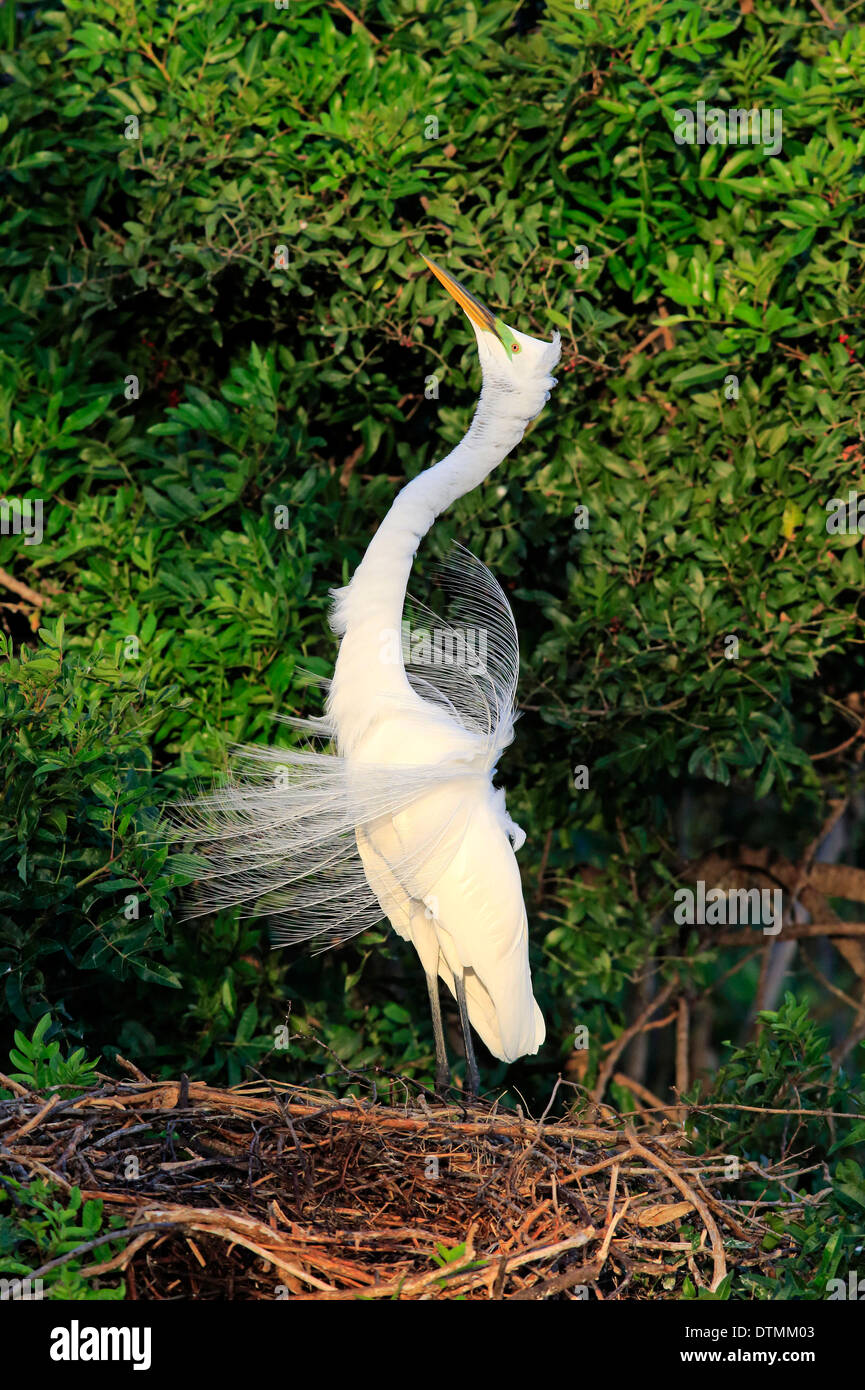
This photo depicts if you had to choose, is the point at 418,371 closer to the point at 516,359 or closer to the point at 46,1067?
the point at 516,359

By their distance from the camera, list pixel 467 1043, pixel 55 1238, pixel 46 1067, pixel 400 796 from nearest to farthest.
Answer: pixel 55 1238
pixel 46 1067
pixel 400 796
pixel 467 1043

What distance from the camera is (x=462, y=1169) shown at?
3.25m

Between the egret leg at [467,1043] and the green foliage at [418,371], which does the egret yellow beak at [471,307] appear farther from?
the egret leg at [467,1043]

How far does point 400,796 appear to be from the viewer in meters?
3.65

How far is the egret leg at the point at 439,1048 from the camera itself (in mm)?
3842

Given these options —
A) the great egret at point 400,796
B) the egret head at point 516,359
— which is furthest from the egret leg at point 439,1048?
the egret head at point 516,359

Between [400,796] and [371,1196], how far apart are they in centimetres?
91

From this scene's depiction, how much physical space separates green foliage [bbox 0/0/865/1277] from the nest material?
2.20 feet

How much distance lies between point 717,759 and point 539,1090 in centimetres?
125

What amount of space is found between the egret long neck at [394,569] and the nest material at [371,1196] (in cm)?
95

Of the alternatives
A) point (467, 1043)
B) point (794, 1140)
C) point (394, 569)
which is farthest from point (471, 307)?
point (794, 1140)

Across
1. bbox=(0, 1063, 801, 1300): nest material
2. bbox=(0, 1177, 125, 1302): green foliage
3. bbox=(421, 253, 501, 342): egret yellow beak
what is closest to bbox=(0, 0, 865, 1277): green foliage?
bbox=(421, 253, 501, 342): egret yellow beak

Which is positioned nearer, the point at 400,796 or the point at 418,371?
the point at 400,796

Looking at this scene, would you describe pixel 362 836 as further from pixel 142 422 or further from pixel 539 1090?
pixel 142 422
